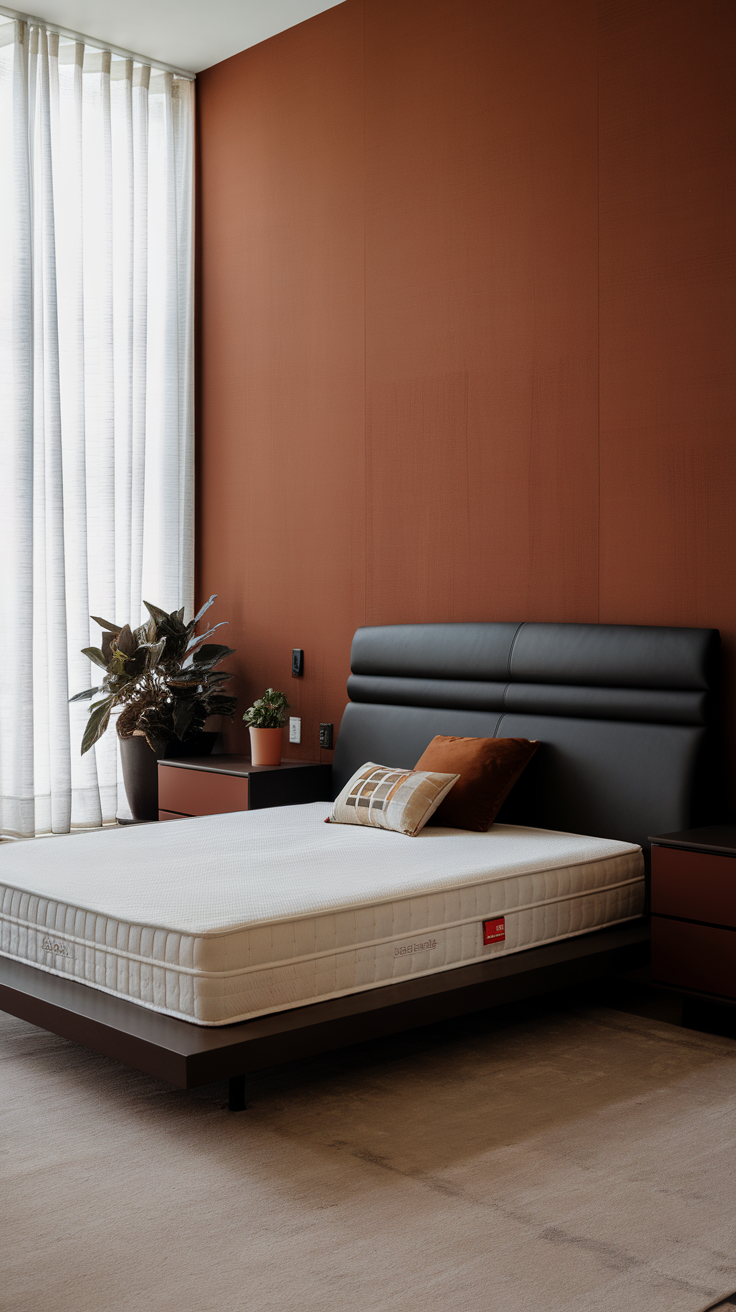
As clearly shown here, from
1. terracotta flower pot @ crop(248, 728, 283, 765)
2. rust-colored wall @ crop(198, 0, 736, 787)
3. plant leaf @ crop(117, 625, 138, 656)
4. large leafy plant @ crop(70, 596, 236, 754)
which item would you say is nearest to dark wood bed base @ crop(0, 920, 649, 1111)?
rust-colored wall @ crop(198, 0, 736, 787)

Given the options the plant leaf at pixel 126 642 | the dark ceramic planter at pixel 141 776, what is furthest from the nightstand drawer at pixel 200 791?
the plant leaf at pixel 126 642

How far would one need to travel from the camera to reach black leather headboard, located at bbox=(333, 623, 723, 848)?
3377 mm

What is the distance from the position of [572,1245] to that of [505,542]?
260 centimetres

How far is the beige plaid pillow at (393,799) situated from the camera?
347cm

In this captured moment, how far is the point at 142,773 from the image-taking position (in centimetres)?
486

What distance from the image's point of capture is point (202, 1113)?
2490mm

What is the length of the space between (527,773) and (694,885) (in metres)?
0.85

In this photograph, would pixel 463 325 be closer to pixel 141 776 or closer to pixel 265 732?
pixel 265 732

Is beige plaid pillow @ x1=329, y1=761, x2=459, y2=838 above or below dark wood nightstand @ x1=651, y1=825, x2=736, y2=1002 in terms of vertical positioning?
above

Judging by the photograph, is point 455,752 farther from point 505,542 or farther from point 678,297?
point 678,297

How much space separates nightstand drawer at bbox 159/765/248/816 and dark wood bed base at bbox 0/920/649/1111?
159 cm

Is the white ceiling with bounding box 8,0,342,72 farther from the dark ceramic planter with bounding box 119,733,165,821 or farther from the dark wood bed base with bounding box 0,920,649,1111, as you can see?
the dark wood bed base with bounding box 0,920,649,1111

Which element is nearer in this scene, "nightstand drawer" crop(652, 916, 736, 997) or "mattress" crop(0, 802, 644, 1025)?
"mattress" crop(0, 802, 644, 1025)

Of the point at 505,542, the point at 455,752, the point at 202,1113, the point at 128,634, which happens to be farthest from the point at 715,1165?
the point at 128,634
